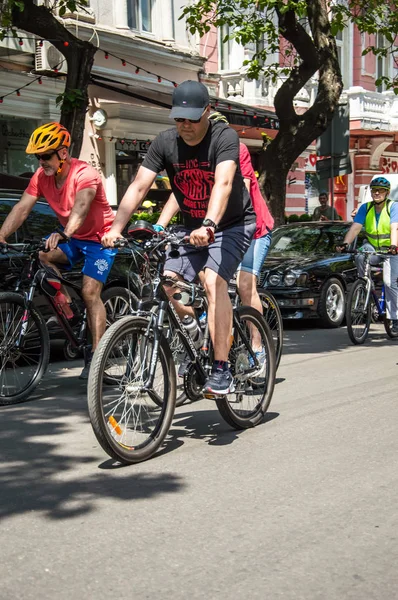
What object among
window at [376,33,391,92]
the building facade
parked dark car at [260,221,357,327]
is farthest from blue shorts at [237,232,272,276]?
window at [376,33,391,92]

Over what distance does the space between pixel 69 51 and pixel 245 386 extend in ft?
26.3

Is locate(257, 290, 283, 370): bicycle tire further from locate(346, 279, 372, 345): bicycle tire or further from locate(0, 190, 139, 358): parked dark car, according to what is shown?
locate(346, 279, 372, 345): bicycle tire

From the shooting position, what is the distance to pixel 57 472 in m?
5.18

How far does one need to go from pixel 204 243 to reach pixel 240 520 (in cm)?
148

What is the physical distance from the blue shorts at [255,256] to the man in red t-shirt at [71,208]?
1.02 m

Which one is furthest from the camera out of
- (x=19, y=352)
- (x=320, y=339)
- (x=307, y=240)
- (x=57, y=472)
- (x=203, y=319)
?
(x=307, y=240)

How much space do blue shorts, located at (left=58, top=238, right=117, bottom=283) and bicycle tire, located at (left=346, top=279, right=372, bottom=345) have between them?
4012mm

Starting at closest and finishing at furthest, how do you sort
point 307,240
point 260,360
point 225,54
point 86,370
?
point 260,360, point 86,370, point 307,240, point 225,54

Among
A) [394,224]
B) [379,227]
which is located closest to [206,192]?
[394,224]

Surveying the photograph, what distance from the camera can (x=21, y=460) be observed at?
215 inches

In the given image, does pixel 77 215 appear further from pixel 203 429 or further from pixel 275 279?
pixel 275 279

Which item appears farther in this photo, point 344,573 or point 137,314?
point 137,314

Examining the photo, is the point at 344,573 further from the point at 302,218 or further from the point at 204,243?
the point at 302,218

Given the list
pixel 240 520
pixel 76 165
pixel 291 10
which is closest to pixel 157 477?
pixel 240 520
